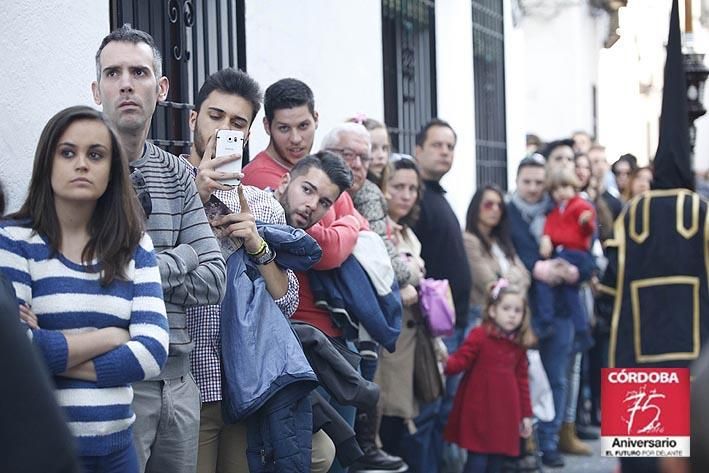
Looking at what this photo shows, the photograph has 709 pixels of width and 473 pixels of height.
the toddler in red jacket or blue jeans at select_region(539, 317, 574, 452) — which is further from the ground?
the toddler in red jacket

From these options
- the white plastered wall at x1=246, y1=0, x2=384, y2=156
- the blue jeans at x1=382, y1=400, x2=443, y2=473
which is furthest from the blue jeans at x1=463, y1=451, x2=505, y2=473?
the white plastered wall at x1=246, y1=0, x2=384, y2=156

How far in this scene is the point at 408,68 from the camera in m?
10.8

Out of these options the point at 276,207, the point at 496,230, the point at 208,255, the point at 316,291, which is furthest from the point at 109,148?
the point at 496,230

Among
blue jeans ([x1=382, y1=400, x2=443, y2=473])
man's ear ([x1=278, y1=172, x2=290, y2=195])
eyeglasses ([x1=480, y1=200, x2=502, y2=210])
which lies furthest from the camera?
eyeglasses ([x1=480, y1=200, x2=502, y2=210])

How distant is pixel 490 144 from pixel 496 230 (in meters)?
4.53

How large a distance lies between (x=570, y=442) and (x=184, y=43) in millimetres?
4869

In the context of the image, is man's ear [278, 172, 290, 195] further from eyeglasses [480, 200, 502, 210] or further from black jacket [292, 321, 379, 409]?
eyeglasses [480, 200, 502, 210]

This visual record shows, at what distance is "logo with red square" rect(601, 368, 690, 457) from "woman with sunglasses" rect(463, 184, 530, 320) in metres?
1.45

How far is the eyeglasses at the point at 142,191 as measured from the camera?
4168 millimetres

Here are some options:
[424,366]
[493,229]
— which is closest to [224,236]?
[424,366]

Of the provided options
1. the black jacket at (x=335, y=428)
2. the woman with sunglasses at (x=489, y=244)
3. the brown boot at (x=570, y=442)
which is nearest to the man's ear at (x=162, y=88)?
the black jacket at (x=335, y=428)

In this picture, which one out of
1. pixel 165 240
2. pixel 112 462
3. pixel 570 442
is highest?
pixel 165 240

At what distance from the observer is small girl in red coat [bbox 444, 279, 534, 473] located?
7801 mm

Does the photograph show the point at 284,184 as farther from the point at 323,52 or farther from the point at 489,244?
the point at 489,244
